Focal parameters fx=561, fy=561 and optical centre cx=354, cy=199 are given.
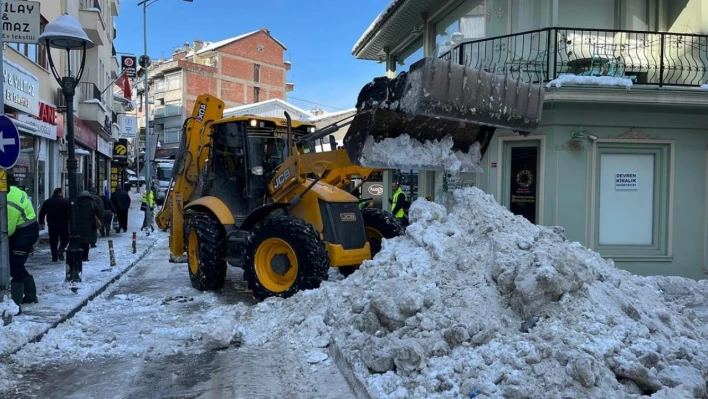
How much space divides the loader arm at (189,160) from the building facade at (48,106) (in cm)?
512

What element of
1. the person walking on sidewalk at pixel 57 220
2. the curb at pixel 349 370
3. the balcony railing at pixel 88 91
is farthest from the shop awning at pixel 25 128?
the curb at pixel 349 370

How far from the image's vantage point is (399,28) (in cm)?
1599

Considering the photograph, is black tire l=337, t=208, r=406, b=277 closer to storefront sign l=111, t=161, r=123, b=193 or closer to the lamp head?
the lamp head

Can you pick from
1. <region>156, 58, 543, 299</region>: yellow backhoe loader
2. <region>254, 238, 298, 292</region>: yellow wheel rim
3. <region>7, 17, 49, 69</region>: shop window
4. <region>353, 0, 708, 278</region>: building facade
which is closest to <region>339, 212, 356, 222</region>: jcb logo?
<region>156, 58, 543, 299</region>: yellow backhoe loader

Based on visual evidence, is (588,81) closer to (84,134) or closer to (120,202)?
(120,202)

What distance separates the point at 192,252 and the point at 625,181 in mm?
8063

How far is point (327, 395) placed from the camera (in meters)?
4.82

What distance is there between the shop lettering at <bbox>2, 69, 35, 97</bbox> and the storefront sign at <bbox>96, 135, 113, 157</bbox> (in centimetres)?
1253

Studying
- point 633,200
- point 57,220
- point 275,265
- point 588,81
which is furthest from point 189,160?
point 633,200

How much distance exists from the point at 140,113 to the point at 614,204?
68.0 meters

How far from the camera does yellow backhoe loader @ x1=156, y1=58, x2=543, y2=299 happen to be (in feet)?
21.2

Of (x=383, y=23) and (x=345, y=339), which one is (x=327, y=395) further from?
(x=383, y=23)

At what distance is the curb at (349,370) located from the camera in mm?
4707

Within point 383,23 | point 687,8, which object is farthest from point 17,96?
point 687,8
